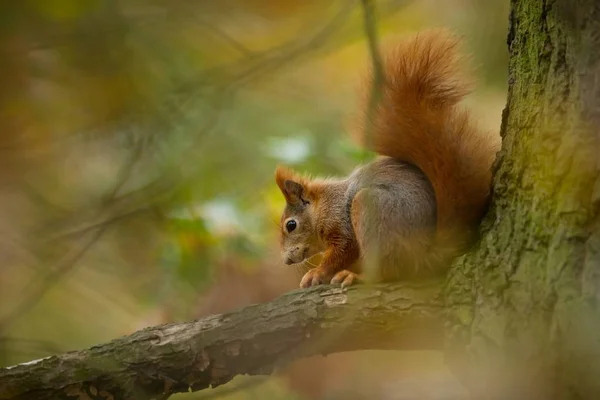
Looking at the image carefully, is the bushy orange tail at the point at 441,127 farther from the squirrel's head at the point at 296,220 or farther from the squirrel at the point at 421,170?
the squirrel's head at the point at 296,220

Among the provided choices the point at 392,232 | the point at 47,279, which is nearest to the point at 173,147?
the point at 47,279

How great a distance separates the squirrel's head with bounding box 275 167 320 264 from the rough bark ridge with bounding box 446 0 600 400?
0.53m

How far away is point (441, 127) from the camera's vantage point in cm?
141

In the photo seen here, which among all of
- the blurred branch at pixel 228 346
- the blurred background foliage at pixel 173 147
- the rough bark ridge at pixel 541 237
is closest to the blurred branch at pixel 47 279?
the blurred background foliage at pixel 173 147

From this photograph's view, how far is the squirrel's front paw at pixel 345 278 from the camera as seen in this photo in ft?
4.77

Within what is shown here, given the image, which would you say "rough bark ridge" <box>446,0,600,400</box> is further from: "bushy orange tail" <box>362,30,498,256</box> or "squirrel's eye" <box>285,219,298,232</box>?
"squirrel's eye" <box>285,219,298,232</box>

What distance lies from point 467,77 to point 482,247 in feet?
1.17

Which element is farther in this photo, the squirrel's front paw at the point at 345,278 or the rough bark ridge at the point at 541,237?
the squirrel's front paw at the point at 345,278

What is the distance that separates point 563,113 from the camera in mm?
1109

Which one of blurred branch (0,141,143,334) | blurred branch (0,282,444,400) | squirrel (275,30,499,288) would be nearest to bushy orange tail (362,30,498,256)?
squirrel (275,30,499,288)

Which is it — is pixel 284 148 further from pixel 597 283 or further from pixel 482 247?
pixel 597 283

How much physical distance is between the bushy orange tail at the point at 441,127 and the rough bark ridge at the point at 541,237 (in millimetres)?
66

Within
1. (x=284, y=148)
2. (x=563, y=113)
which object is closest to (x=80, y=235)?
(x=284, y=148)

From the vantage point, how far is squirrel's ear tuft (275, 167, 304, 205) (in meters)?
1.81
